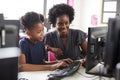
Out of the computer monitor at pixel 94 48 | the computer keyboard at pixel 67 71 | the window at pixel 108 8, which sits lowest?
the computer keyboard at pixel 67 71

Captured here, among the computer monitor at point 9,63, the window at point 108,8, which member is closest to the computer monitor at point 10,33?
the computer monitor at point 9,63

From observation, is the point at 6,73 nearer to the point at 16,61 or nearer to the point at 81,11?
the point at 16,61

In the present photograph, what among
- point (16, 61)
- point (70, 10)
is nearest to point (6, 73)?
point (16, 61)

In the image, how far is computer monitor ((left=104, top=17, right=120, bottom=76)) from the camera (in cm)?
95

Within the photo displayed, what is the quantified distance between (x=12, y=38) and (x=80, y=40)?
1168 millimetres

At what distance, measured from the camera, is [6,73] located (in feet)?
2.66

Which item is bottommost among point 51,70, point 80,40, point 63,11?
point 51,70

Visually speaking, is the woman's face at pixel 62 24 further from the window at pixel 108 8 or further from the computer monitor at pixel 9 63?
the window at pixel 108 8

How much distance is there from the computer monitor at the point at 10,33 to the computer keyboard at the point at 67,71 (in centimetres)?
53

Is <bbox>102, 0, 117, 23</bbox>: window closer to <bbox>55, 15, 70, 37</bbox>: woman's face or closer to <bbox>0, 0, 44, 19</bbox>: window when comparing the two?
<bbox>0, 0, 44, 19</bbox>: window

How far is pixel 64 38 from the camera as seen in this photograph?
2.14 m

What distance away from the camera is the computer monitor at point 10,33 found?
1.02 metres

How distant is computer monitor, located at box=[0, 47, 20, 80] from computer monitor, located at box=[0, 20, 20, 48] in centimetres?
20

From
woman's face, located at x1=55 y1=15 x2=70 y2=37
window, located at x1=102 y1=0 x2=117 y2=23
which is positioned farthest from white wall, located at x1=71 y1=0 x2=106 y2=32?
woman's face, located at x1=55 y1=15 x2=70 y2=37
